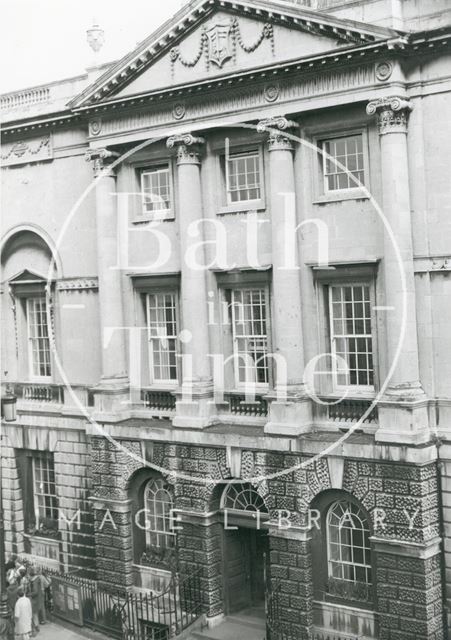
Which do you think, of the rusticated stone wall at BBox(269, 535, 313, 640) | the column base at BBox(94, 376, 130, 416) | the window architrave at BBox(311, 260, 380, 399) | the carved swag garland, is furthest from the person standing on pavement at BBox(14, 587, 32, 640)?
Result: the carved swag garland

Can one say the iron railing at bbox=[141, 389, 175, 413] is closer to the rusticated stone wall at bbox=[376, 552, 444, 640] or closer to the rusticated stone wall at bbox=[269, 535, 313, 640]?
the rusticated stone wall at bbox=[269, 535, 313, 640]

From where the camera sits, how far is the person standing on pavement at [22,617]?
2300cm

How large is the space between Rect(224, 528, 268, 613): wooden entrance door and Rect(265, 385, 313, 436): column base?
11.5 feet

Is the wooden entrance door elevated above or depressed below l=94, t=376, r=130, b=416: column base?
below

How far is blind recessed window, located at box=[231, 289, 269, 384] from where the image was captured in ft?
74.9

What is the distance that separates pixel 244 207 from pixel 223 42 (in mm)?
4040

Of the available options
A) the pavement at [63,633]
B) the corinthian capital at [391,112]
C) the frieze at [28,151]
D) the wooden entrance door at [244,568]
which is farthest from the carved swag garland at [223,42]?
the pavement at [63,633]

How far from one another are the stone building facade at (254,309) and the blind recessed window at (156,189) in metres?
0.06

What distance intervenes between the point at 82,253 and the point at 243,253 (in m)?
5.98

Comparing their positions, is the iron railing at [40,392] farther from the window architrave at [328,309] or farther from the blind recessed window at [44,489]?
the window architrave at [328,309]

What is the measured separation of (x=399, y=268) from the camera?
19828 mm

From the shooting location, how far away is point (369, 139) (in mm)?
20562

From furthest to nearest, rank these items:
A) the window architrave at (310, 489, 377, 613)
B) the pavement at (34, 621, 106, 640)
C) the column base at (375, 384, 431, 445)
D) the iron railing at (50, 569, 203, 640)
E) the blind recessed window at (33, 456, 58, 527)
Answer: the blind recessed window at (33, 456, 58, 527)
the pavement at (34, 621, 106, 640)
the iron railing at (50, 569, 203, 640)
the window architrave at (310, 489, 377, 613)
the column base at (375, 384, 431, 445)

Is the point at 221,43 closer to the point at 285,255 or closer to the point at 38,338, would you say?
the point at 285,255
